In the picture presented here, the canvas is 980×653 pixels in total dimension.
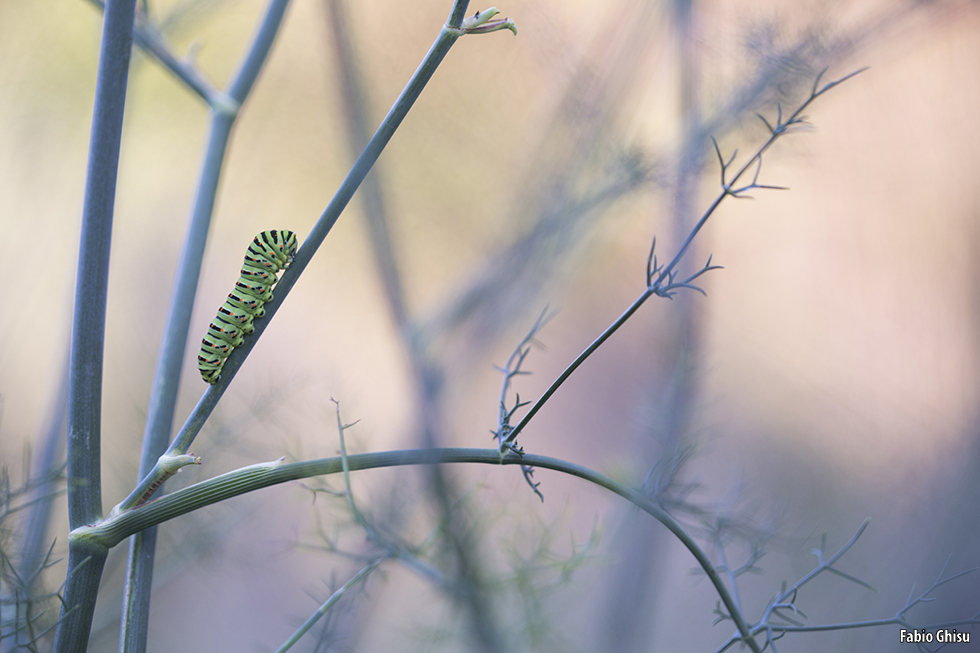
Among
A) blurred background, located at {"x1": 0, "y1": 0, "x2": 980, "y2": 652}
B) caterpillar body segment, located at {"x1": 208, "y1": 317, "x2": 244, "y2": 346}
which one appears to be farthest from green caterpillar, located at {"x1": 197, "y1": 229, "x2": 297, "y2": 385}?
blurred background, located at {"x1": 0, "y1": 0, "x2": 980, "y2": 652}

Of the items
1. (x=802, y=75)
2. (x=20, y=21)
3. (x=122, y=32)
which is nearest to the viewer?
(x=122, y=32)

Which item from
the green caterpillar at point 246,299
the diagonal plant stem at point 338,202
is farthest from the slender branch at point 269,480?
the green caterpillar at point 246,299

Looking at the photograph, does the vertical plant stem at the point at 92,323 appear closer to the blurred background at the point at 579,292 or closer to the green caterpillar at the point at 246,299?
the green caterpillar at the point at 246,299

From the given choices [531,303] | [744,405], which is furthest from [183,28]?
[744,405]

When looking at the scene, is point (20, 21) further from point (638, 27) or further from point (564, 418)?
point (564, 418)

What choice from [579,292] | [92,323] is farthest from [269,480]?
[579,292]

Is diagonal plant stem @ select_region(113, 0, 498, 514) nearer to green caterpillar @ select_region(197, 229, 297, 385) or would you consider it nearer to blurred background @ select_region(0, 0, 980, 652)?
green caterpillar @ select_region(197, 229, 297, 385)
